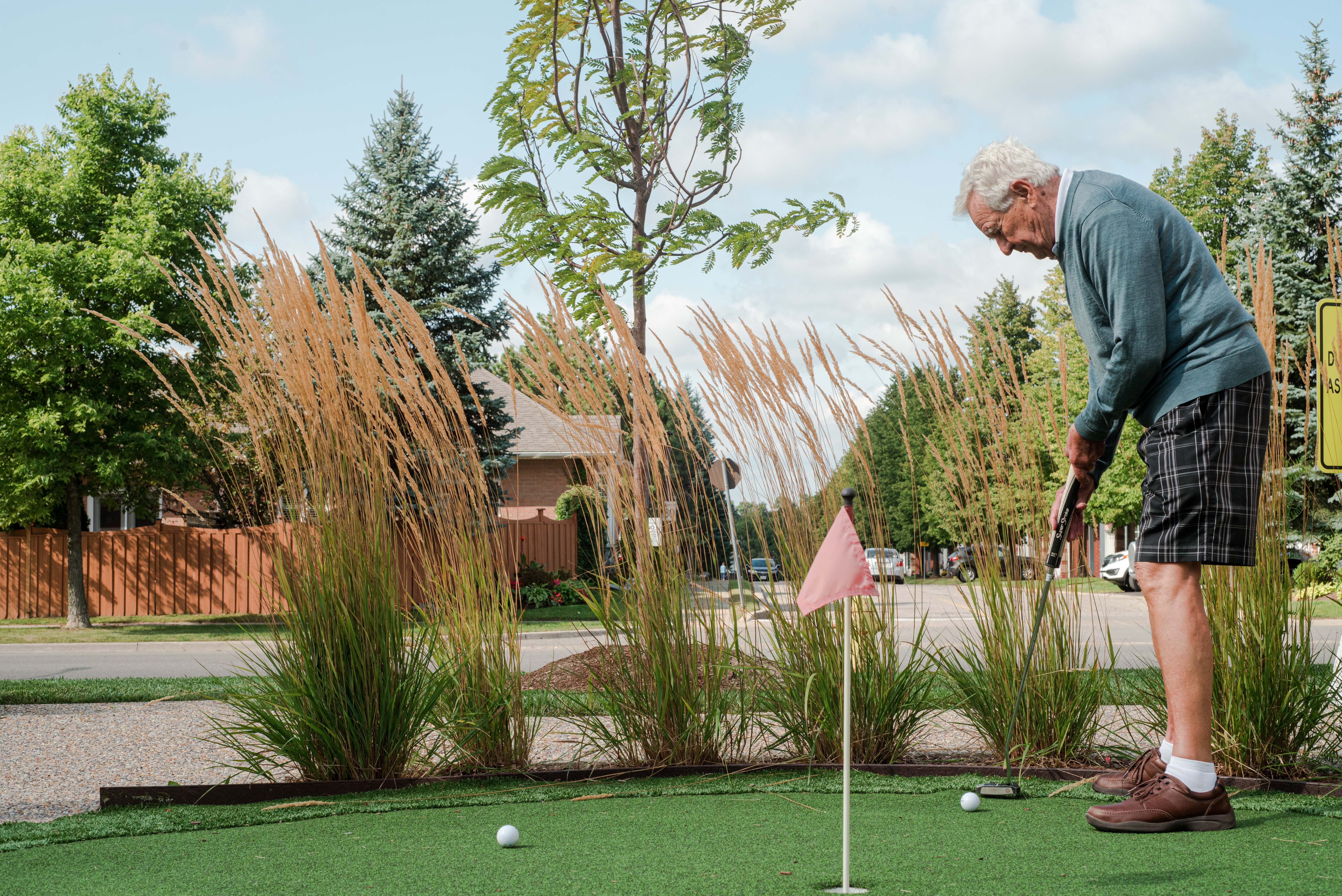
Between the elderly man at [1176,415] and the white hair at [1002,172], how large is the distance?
0.08 meters

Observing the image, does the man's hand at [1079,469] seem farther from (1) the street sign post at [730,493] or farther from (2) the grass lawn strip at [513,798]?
(1) the street sign post at [730,493]

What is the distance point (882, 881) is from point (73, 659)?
11478 mm

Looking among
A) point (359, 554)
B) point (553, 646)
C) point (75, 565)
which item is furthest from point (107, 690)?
point (75, 565)

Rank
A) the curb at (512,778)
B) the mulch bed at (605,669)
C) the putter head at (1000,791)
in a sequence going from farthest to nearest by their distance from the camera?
the mulch bed at (605,669)
the curb at (512,778)
the putter head at (1000,791)

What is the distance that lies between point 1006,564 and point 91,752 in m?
4.41

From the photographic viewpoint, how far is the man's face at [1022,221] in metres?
2.79

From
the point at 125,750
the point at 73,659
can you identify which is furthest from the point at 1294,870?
the point at 73,659

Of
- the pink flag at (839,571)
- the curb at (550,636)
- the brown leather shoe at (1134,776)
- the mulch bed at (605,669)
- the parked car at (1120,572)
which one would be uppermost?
the pink flag at (839,571)

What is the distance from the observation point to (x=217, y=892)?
7.16 feet

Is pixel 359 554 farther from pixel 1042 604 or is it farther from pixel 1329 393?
pixel 1329 393

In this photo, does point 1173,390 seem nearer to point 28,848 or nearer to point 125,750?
point 28,848

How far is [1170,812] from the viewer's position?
2500mm

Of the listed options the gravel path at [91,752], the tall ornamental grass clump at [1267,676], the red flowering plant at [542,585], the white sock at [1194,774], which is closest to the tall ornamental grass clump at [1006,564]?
the tall ornamental grass clump at [1267,676]

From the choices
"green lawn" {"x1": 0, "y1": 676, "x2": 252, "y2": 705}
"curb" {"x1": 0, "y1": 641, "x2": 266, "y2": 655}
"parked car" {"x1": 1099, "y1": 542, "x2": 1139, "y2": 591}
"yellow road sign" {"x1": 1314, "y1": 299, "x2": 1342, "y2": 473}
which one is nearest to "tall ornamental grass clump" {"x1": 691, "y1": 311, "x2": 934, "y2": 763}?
"yellow road sign" {"x1": 1314, "y1": 299, "x2": 1342, "y2": 473}
